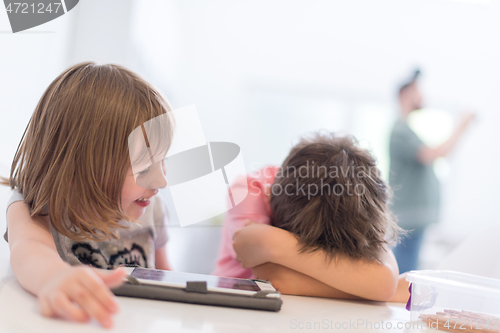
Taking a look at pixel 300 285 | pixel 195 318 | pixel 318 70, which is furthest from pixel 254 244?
pixel 318 70

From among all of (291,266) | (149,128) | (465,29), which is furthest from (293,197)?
(465,29)

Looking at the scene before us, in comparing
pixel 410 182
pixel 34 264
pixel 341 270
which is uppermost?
pixel 34 264

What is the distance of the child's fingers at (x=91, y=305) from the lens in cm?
26

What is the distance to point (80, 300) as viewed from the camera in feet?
0.86

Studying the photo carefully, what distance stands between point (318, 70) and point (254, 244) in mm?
651

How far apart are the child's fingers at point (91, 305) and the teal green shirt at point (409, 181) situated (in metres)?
0.91

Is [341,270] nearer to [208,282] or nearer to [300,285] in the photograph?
[300,285]

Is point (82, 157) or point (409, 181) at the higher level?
point (82, 157)

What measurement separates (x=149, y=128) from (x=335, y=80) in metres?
0.68

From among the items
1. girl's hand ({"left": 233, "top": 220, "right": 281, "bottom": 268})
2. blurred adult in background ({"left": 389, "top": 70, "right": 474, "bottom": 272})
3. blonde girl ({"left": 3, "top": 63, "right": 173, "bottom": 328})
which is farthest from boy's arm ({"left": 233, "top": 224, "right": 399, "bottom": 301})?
blurred adult in background ({"left": 389, "top": 70, "right": 474, "bottom": 272})

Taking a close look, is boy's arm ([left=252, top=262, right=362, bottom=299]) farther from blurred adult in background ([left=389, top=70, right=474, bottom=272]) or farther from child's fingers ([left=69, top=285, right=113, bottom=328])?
blurred adult in background ([left=389, top=70, right=474, bottom=272])

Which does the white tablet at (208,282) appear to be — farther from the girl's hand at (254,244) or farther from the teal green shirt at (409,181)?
the teal green shirt at (409,181)

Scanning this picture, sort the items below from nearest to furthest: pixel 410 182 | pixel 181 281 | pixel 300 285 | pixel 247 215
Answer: pixel 181 281 < pixel 300 285 < pixel 247 215 < pixel 410 182

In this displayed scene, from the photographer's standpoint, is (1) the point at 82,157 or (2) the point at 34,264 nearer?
(2) the point at 34,264
